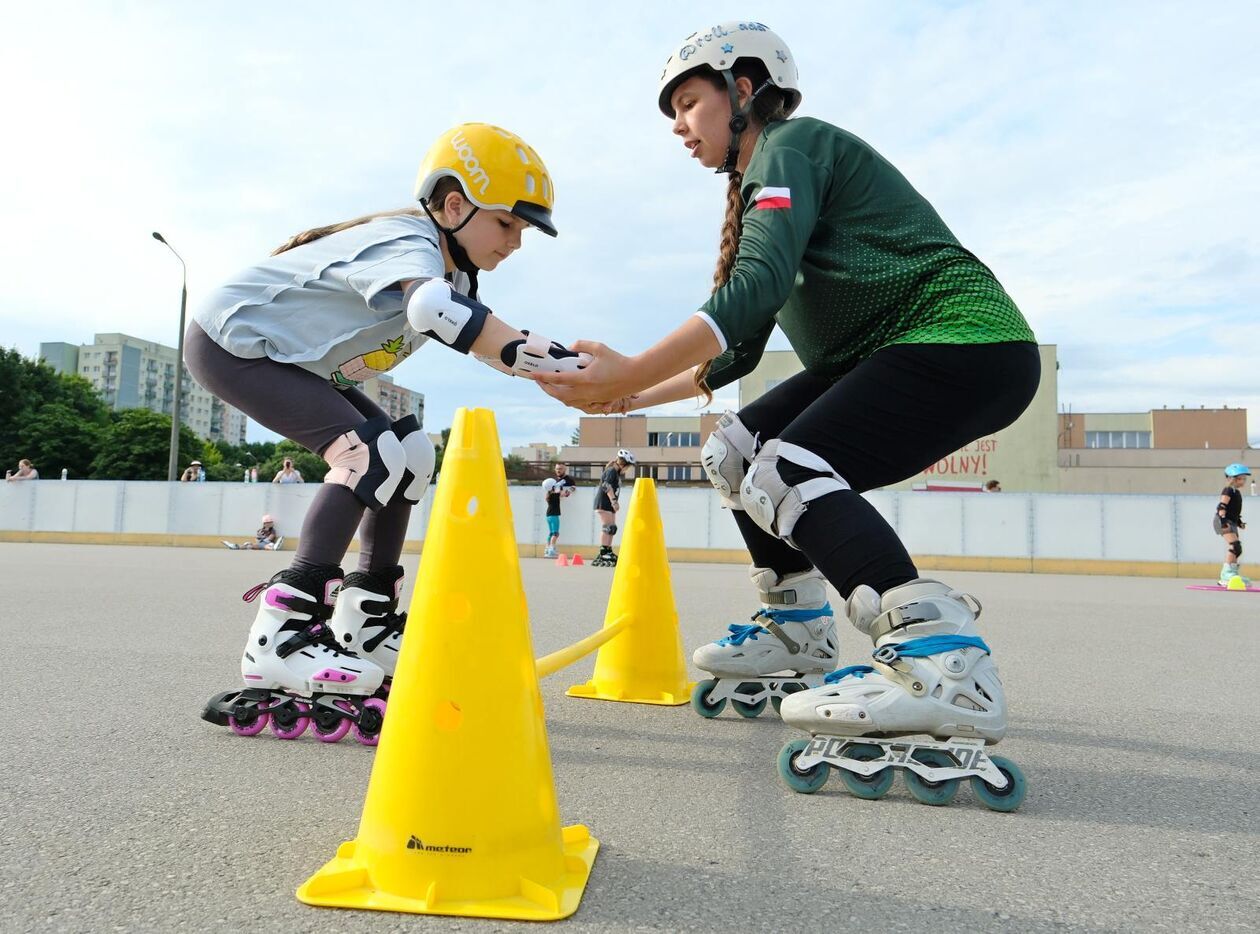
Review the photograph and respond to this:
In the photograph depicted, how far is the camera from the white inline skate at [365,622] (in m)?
2.66

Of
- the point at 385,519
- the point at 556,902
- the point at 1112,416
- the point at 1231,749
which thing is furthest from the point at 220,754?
the point at 1112,416

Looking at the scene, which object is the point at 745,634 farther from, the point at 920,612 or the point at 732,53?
the point at 732,53

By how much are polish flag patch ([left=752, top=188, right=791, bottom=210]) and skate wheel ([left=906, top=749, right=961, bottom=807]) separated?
134cm

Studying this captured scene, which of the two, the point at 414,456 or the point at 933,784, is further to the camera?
the point at 414,456

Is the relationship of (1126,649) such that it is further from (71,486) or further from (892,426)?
(71,486)

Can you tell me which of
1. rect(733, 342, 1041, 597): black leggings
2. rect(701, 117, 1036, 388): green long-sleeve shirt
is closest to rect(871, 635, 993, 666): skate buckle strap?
rect(733, 342, 1041, 597): black leggings

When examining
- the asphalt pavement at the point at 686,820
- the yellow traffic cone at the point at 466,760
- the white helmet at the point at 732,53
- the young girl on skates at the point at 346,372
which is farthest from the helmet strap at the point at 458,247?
the asphalt pavement at the point at 686,820

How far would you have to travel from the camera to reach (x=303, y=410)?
2.52 metres

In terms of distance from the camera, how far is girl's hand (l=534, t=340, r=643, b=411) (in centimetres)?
202

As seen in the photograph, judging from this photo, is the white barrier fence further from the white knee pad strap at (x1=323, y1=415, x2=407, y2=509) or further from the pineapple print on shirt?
the white knee pad strap at (x1=323, y1=415, x2=407, y2=509)

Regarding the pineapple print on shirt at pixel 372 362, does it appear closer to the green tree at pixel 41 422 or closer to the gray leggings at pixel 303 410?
the gray leggings at pixel 303 410

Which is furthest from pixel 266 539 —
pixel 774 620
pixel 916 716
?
pixel 916 716

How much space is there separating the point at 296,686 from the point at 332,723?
0.48 feet

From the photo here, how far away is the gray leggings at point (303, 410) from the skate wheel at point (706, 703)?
110cm
